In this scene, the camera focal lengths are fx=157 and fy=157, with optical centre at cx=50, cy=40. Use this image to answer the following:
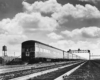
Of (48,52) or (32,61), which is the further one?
(48,52)

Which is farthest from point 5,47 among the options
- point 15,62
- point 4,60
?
point 15,62

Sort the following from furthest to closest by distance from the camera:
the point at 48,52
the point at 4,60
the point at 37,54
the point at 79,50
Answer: the point at 79,50
the point at 4,60
the point at 48,52
the point at 37,54

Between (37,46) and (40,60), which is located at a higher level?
(37,46)

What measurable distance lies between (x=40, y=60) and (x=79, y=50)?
87034 millimetres

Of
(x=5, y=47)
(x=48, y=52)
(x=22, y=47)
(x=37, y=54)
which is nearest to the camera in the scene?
(x=37, y=54)

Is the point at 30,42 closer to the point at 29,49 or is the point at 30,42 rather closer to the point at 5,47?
the point at 29,49

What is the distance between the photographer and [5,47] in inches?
1828

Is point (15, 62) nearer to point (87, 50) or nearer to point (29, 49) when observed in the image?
point (29, 49)

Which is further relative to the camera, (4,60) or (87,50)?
(87,50)

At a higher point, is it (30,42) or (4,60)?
(30,42)

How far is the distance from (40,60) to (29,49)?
265 cm

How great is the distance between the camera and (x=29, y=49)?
86.6ft

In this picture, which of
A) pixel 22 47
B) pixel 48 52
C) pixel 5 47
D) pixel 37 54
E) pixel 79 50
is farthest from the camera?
pixel 79 50

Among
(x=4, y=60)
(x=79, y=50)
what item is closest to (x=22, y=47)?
(x=4, y=60)
